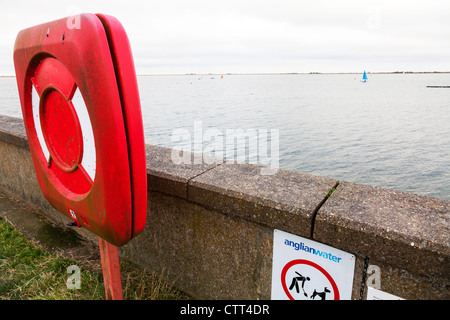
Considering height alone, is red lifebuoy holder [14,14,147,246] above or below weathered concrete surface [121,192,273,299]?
above

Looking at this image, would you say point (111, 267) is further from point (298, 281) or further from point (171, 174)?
point (298, 281)

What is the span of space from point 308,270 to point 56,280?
2.06 metres

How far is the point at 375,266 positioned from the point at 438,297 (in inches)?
11.1

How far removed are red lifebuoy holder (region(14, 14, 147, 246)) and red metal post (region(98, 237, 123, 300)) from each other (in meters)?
0.28

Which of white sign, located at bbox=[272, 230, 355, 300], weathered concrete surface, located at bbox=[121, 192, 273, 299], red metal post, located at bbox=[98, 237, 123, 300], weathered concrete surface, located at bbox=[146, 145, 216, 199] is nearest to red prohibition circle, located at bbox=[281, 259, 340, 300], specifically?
white sign, located at bbox=[272, 230, 355, 300]

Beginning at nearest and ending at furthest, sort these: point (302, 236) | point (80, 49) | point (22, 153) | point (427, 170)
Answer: point (80, 49)
point (302, 236)
point (22, 153)
point (427, 170)

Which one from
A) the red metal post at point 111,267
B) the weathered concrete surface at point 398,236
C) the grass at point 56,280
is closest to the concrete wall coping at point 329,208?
the weathered concrete surface at point 398,236

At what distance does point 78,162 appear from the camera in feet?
5.47

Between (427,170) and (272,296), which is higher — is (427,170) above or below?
below

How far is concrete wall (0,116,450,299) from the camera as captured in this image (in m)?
1.51

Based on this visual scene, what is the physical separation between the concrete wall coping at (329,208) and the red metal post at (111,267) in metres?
0.55

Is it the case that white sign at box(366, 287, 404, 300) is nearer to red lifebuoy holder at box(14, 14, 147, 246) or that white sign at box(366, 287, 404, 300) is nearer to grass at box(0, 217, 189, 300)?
red lifebuoy holder at box(14, 14, 147, 246)

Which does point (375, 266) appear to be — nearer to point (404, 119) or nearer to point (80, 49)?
point (80, 49)
